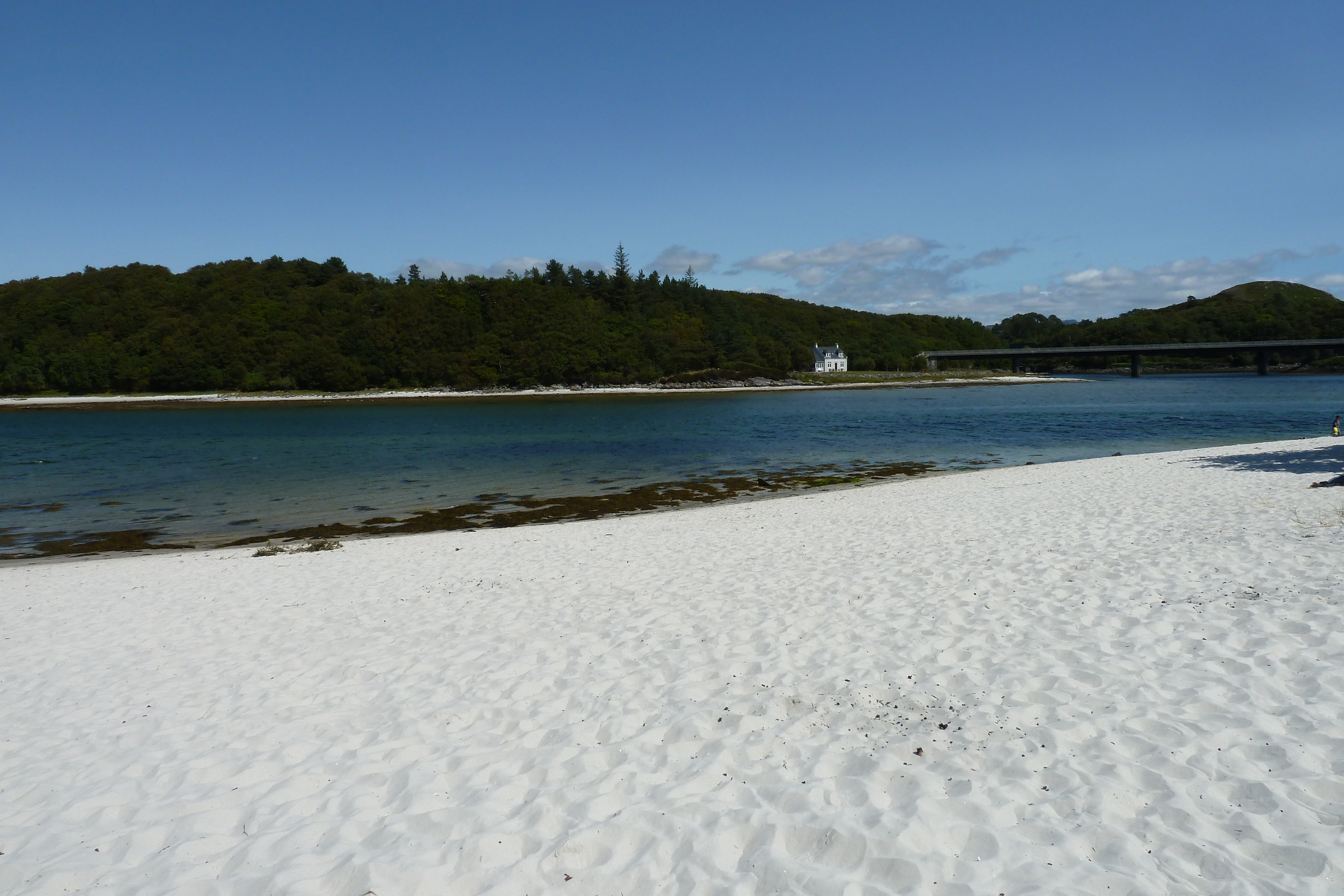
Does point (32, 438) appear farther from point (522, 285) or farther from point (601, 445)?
point (522, 285)

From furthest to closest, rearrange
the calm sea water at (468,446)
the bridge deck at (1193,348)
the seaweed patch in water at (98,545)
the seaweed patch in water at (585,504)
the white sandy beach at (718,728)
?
the bridge deck at (1193,348) < the calm sea water at (468,446) < the seaweed patch in water at (585,504) < the seaweed patch in water at (98,545) < the white sandy beach at (718,728)

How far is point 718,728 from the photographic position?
4.96 m

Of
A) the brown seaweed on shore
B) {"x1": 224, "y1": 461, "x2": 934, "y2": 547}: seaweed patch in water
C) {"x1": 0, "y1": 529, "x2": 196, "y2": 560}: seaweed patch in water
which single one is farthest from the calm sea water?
{"x1": 224, "y1": 461, "x2": 934, "y2": 547}: seaweed patch in water

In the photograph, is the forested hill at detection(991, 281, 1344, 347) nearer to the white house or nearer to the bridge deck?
the bridge deck

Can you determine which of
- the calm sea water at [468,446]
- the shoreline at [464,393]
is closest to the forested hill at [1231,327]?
the shoreline at [464,393]

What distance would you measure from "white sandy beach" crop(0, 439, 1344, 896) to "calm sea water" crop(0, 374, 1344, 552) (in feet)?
37.6

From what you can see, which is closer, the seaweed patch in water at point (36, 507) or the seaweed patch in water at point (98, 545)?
the seaweed patch in water at point (98, 545)

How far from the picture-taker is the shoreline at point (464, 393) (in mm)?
95688

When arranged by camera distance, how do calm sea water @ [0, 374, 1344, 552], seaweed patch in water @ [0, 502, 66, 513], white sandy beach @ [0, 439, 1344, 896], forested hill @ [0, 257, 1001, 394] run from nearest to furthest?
white sandy beach @ [0, 439, 1344, 896], seaweed patch in water @ [0, 502, 66, 513], calm sea water @ [0, 374, 1344, 552], forested hill @ [0, 257, 1001, 394]

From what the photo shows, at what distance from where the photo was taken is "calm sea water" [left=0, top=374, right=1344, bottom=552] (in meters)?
20.8

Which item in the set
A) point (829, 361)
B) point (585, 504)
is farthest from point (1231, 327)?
point (585, 504)

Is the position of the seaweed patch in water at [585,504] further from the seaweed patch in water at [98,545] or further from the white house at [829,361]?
the white house at [829,361]

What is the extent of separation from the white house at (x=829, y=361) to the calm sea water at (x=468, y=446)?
7953 centimetres

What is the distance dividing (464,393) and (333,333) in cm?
3071
